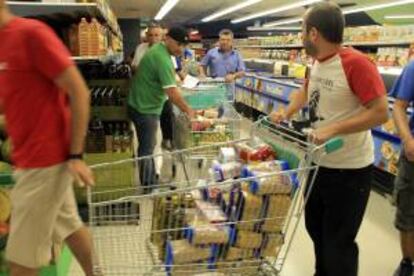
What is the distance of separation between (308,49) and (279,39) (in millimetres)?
12260

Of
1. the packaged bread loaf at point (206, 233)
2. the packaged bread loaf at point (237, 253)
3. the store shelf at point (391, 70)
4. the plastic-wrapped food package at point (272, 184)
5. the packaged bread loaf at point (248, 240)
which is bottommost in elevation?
the packaged bread loaf at point (237, 253)

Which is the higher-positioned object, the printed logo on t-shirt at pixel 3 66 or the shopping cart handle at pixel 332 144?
the printed logo on t-shirt at pixel 3 66

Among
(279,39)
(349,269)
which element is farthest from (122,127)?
(279,39)

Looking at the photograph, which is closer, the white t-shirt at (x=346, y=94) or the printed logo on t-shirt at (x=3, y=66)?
the printed logo on t-shirt at (x=3, y=66)

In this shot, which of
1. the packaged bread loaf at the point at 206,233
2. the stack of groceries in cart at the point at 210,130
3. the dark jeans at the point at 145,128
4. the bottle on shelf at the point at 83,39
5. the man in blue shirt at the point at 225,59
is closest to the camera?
the packaged bread loaf at the point at 206,233

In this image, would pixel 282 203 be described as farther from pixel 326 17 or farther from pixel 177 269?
pixel 326 17

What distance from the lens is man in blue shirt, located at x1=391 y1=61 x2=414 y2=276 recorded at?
2.87 m

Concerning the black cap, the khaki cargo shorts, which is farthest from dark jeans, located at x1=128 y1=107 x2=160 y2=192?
the khaki cargo shorts

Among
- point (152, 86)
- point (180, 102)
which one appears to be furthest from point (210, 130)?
point (152, 86)

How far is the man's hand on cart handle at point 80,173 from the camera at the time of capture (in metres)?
1.99

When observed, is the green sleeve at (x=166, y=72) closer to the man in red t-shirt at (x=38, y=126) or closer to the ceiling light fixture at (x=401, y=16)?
the man in red t-shirt at (x=38, y=126)

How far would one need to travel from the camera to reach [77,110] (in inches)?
77.5

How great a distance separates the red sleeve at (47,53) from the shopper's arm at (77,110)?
1.1 inches

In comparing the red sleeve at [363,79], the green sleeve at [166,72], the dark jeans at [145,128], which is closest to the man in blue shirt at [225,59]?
the dark jeans at [145,128]
